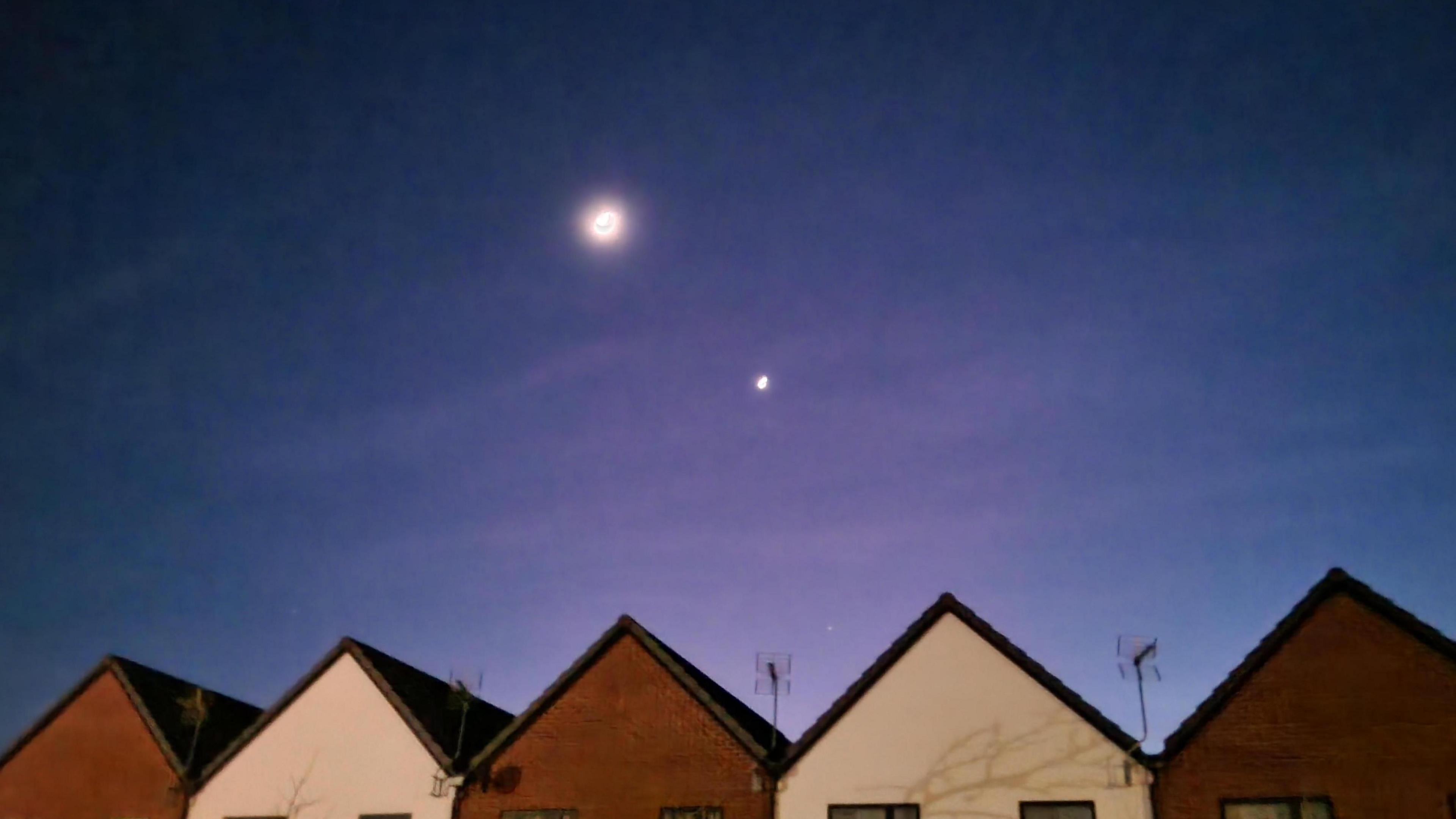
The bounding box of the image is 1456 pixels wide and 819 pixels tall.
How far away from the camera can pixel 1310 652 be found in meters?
23.0

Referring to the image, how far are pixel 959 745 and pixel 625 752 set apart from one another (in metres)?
7.91

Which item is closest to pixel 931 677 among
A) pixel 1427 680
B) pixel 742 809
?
pixel 742 809

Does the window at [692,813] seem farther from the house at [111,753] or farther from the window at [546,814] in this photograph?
the house at [111,753]

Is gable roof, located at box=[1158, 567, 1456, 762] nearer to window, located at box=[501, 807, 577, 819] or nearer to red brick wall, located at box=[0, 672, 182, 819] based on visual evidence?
window, located at box=[501, 807, 577, 819]

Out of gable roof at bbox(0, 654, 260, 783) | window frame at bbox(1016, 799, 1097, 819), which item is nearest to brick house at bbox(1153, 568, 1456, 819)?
window frame at bbox(1016, 799, 1097, 819)

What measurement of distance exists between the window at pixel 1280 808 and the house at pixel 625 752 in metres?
9.68

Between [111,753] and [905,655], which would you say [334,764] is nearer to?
[111,753]

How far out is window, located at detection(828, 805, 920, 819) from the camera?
23875 mm

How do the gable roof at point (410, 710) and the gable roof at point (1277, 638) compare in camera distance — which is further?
the gable roof at point (410, 710)

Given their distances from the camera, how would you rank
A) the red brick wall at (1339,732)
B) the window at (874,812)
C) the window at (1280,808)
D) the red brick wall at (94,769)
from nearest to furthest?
the red brick wall at (1339,732), the window at (1280,808), the window at (874,812), the red brick wall at (94,769)

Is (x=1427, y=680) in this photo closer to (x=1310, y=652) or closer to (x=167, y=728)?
(x=1310, y=652)

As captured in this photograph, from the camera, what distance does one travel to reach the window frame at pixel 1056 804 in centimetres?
2283

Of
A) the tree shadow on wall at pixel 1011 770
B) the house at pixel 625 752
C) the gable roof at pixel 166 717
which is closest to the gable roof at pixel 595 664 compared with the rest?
the house at pixel 625 752

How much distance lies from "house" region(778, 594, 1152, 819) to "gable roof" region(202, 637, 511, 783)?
8.97 metres
